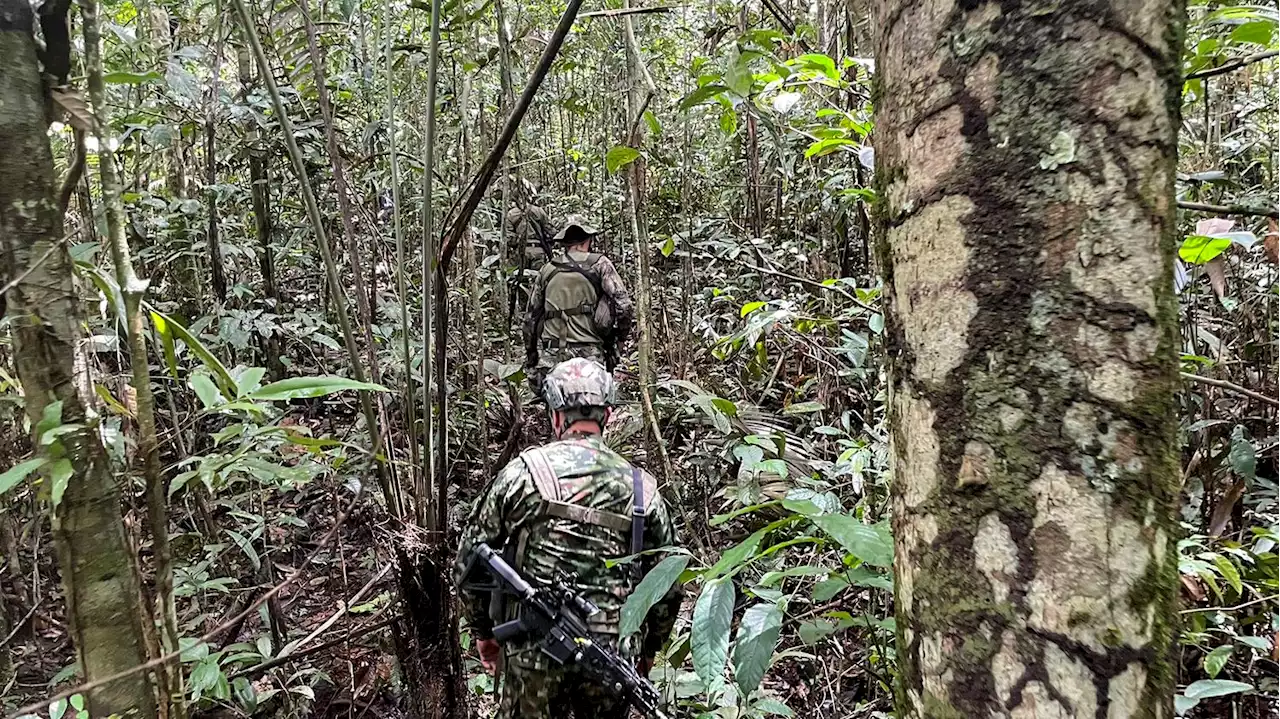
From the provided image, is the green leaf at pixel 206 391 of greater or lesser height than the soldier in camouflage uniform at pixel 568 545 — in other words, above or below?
above

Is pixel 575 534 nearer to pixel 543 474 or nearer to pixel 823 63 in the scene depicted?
pixel 543 474

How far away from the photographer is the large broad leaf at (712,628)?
1015 mm

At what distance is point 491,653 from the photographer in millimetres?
2713

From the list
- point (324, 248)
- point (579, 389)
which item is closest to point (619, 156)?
point (324, 248)

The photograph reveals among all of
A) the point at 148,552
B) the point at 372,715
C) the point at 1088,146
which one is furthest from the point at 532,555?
the point at 1088,146

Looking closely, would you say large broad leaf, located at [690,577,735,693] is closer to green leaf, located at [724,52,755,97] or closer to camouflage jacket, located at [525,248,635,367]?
green leaf, located at [724,52,755,97]

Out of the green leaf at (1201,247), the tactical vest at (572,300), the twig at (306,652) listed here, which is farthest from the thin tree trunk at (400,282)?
the tactical vest at (572,300)

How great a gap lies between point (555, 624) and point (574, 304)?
3.32 meters

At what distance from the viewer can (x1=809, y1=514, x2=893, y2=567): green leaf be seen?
86 cm

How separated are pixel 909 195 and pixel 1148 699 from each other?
1.50ft

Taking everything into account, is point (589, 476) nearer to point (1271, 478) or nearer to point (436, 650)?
point (436, 650)

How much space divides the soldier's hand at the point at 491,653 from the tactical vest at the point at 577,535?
0.22m

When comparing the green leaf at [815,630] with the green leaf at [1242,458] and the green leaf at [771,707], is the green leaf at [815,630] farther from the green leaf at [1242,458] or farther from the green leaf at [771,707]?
the green leaf at [1242,458]

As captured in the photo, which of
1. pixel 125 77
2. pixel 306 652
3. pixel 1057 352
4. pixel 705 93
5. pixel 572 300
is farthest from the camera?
pixel 572 300
